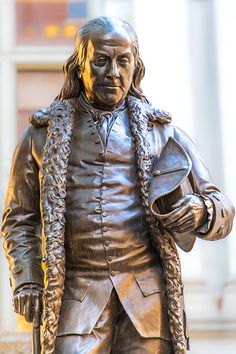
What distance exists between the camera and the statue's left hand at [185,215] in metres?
3.36

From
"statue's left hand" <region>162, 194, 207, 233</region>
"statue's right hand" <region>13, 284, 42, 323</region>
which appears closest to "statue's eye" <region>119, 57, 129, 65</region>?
"statue's left hand" <region>162, 194, 207, 233</region>

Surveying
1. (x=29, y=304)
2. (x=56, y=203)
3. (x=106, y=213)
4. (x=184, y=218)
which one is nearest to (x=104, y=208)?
(x=106, y=213)

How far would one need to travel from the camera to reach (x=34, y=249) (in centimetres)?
359

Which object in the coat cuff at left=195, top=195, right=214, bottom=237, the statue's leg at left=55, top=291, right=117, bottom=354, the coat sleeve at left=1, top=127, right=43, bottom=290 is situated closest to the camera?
the statue's leg at left=55, top=291, right=117, bottom=354

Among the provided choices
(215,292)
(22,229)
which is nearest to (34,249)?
(22,229)

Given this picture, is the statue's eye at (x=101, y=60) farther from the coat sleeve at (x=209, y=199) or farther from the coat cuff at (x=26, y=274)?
the coat cuff at (x=26, y=274)

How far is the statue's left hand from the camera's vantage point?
3357 millimetres

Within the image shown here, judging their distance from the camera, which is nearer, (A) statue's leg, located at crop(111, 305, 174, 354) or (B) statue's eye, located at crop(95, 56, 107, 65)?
(A) statue's leg, located at crop(111, 305, 174, 354)

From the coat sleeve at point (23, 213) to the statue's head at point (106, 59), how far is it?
0.98 ft

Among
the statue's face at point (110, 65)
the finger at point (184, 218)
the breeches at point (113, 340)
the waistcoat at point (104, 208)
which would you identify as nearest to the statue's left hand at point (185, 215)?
the finger at point (184, 218)

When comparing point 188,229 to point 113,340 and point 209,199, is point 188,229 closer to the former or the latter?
point 209,199

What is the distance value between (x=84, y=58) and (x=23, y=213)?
573mm

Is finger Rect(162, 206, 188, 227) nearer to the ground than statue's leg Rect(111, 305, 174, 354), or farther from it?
farther from it

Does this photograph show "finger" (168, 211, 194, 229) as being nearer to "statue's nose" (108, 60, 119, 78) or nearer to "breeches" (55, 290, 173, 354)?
"breeches" (55, 290, 173, 354)
